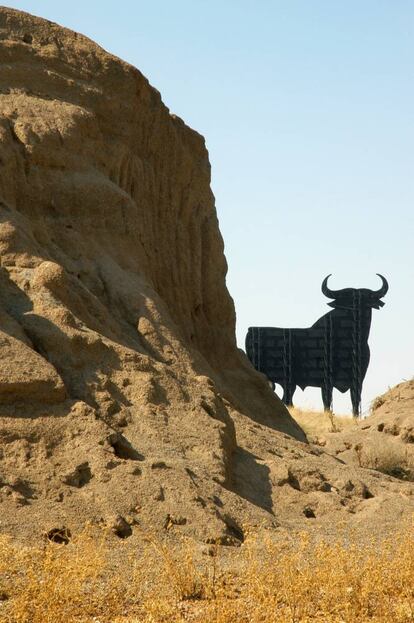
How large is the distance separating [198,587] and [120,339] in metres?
4.44

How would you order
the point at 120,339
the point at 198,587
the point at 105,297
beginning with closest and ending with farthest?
the point at 198,587 → the point at 120,339 → the point at 105,297

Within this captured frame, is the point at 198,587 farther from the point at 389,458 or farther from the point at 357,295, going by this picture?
the point at 357,295

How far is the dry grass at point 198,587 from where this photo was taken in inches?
240

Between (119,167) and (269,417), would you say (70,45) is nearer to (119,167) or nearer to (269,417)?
(119,167)

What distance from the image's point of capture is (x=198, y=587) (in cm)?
675

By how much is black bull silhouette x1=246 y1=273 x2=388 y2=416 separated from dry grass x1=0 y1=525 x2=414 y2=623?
905 inches

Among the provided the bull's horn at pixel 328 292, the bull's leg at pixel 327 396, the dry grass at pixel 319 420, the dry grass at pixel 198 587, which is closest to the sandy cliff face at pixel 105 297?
the dry grass at pixel 198 587

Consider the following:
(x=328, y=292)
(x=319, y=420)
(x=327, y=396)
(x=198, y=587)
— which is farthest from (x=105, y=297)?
(x=328, y=292)

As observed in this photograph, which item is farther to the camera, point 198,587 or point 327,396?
point 327,396

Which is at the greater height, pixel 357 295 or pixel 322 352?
pixel 357 295

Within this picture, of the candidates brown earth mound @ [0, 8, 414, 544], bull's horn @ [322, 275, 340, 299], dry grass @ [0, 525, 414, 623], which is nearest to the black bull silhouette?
bull's horn @ [322, 275, 340, 299]

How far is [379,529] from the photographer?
9.52 meters

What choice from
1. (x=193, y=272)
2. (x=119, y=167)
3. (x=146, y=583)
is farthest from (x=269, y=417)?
(x=146, y=583)

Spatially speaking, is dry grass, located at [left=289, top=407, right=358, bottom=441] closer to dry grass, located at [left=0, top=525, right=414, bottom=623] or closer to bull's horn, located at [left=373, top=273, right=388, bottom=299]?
bull's horn, located at [left=373, top=273, right=388, bottom=299]
